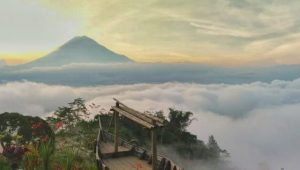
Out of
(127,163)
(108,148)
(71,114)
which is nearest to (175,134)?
(71,114)

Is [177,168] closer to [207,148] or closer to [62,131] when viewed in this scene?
[62,131]

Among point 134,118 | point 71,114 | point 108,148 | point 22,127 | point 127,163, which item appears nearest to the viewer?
point 134,118

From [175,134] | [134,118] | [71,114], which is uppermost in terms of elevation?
[134,118]

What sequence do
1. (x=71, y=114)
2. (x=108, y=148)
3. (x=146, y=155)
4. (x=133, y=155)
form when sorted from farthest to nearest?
(x=71, y=114) < (x=108, y=148) < (x=133, y=155) < (x=146, y=155)

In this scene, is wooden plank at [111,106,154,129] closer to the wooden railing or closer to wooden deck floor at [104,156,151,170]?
the wooden railing

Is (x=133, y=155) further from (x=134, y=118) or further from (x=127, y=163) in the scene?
(x=134, y=118)

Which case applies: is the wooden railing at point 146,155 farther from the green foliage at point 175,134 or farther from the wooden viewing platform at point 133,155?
the green foliage at point 175,134

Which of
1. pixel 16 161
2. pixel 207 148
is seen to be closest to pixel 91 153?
pixel 16 161

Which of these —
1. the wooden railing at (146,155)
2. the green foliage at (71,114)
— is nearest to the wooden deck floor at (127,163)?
the wooden railing at (146,155)
